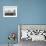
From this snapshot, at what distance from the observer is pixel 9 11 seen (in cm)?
441

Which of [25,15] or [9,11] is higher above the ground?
[9,11]

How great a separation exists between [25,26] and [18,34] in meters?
0.35

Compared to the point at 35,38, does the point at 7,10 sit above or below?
above

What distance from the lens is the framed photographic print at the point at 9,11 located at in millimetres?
4397

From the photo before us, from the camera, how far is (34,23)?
14.5 feet

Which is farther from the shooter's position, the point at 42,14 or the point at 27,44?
the point at 42,14

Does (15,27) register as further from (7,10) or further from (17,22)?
(7,10)

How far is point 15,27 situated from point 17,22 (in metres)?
0.18

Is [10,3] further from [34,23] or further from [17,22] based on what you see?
[34,23]

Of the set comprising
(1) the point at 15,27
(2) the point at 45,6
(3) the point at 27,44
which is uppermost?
(2) the point at 45,6

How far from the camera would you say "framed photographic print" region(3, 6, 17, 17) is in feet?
14.4

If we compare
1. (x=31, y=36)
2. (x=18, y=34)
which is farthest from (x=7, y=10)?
(x=31, y=36)

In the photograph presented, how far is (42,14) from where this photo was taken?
4.44 metres

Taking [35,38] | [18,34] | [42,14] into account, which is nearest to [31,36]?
[35,38]
